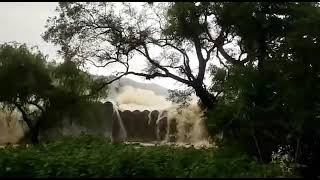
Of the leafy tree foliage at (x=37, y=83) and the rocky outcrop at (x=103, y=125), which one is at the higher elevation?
the leafy tree foliage at (x=37, y=83)

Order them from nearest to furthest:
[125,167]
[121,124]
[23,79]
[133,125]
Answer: [125,167], [23,79], [121,124], [133,125]

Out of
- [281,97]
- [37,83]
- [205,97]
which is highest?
[37,83]

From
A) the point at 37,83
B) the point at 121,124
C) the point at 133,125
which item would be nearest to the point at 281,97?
the point at 37,83

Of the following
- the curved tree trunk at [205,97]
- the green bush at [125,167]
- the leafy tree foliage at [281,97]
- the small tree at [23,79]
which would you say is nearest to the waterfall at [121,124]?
the small tree at [23,79]

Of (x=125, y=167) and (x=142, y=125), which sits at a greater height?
(x=142, y=125)

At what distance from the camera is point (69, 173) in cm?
419

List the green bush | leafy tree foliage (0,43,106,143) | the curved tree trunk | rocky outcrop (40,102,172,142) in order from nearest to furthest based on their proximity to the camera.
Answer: the green bush
the curved tree trunk
leafy tree foliage (0,43,106,143)
rocky outcrop (40,102,172,142)

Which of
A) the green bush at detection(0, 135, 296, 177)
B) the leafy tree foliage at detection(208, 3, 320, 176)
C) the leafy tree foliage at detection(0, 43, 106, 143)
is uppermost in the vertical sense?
the leafy tree foliage at detection(0, 43, 106, 143)

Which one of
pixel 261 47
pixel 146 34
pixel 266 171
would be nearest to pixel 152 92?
pixel 146 34

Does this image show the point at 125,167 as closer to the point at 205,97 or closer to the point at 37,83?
the point at 205,97

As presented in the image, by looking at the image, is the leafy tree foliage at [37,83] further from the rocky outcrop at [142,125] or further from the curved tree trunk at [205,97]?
the rocky outcrop at [142,125]

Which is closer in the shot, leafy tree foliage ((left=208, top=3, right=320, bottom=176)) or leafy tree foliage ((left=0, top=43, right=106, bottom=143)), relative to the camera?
leafy tree foliage ((left=208, top=3, right=320, bottom=176))

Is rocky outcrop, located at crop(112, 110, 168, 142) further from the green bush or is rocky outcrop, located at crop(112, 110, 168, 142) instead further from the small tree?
the green bush

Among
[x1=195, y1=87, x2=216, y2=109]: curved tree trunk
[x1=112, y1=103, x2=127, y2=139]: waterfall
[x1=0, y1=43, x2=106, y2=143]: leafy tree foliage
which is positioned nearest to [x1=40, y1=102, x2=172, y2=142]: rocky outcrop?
[x1=112, y1=103, x2=127, y2=139]: waterfall
